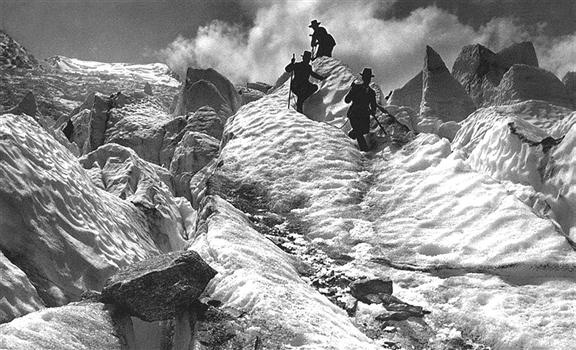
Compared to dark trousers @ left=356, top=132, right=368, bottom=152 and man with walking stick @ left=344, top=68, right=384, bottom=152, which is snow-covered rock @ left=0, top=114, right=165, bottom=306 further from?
man with walking stick @ left=344, top=68, right=384, bottom=152

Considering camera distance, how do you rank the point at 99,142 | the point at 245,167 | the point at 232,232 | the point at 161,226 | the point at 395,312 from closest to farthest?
the point at 395,312 < the point at 232,232 < the point at 245,167 < the point at 161,226 < the point at 99,142

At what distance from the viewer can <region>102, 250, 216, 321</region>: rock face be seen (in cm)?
823

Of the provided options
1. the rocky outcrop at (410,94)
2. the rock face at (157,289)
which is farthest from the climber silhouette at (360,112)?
the rocky outcrop at (410,94)

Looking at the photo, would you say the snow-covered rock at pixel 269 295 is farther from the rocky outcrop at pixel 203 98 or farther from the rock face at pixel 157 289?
the rocky outcrop at pixel 203 98

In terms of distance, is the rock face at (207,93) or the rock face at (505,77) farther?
the rock face at (207,93)

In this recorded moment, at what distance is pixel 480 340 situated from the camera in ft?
31.0

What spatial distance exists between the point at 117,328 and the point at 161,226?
12821 millimetres

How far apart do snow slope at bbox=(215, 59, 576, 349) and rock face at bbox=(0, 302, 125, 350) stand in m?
5.66

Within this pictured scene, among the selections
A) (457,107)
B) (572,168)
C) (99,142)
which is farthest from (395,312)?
(99,142)

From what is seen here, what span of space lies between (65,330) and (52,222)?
6.38 metres

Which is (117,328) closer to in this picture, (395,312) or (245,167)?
(395,312)

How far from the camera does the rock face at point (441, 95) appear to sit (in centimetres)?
3575

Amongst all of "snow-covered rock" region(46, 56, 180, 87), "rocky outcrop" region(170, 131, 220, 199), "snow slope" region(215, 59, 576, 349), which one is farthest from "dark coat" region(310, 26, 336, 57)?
"snow-covered rock" region(46, 56, 180, 87)

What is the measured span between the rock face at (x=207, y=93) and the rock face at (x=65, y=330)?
3773 cm
